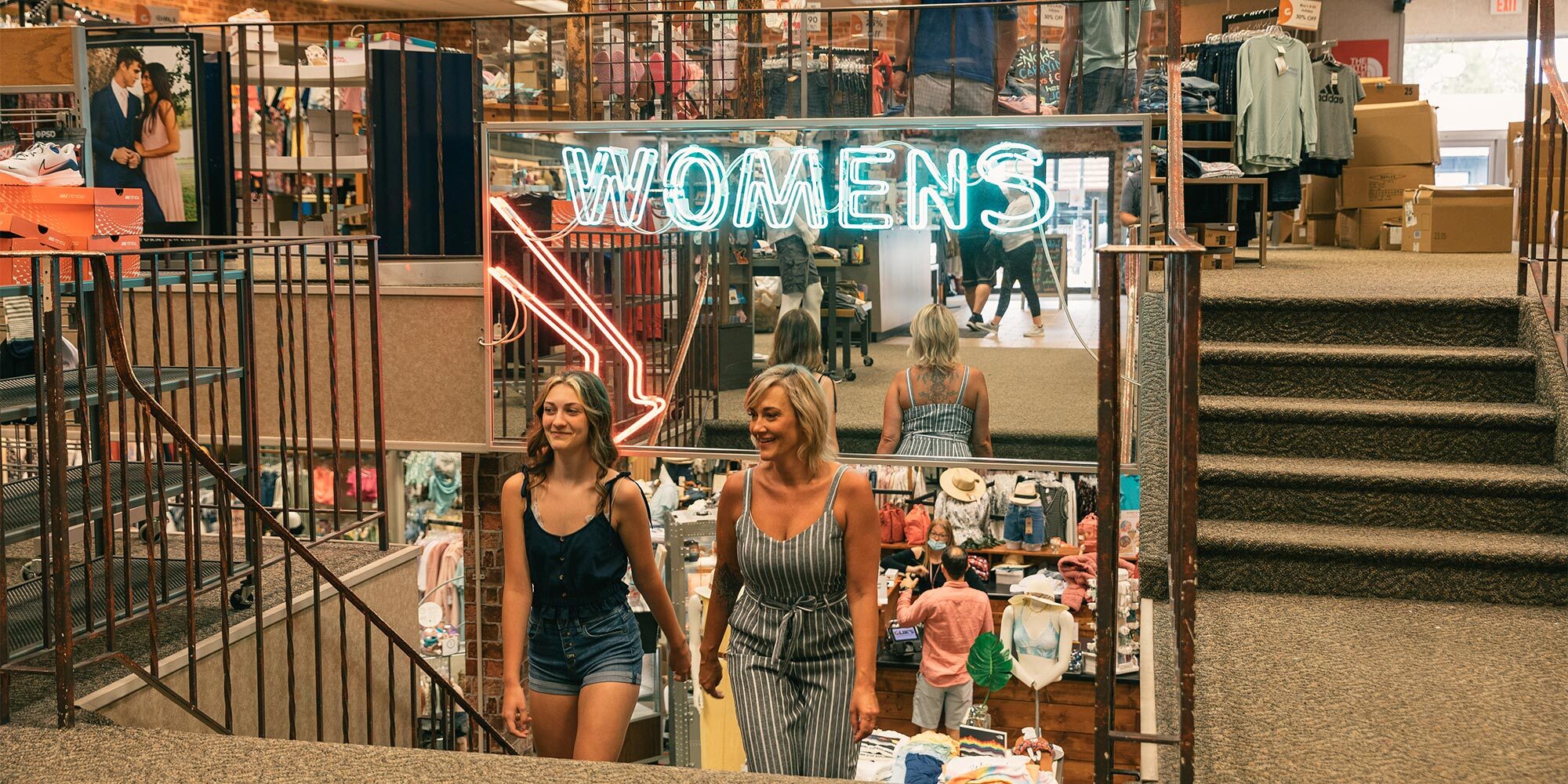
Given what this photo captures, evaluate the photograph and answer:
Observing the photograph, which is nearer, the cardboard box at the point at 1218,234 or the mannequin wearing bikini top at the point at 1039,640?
the cardboard box at the point at 1218,234

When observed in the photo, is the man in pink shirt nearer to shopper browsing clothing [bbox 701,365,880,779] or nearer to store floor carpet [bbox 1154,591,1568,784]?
store floor carpet [bbox 1154,591,1568,784]

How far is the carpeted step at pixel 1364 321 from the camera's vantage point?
436 centimetres

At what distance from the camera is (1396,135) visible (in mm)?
8992

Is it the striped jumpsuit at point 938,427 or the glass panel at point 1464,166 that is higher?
the glass panel at point 1464,166

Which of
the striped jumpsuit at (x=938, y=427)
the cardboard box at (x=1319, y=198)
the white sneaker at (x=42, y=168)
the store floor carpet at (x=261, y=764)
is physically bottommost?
the store floor carpet at (x=261, y=764)

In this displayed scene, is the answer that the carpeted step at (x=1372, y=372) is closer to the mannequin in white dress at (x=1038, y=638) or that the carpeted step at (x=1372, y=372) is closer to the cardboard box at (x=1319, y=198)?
the mannequin in white dress at (x=1038, y=638)

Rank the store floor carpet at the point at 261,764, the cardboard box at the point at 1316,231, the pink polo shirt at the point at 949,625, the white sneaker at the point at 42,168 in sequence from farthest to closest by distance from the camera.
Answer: the cardboard box at the point at 1316,231 → the pink polo shirt at the point at 949,625 → the white sneaker at the point at 42,168 → the store floor carpet at the point at 261,764

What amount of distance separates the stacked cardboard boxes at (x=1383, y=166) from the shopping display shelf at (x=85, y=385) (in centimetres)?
719

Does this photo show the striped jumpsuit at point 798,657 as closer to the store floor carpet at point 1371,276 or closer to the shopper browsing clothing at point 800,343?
the store floor carpet at point 1371,276

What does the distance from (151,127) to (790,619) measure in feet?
16.8

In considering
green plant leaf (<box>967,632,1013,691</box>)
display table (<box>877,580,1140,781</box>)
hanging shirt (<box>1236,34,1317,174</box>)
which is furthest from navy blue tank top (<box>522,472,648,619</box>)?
hanging shirt (<box>1236,34,1317,174</box>)

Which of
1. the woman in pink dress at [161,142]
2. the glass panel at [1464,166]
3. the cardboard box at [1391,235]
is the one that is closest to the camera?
the woman in pink dress at [161,142]

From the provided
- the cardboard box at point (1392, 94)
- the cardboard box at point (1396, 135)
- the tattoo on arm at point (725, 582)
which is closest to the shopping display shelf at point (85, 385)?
the tattoo on arm at point (725, 582)

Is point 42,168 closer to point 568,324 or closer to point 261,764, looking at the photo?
point 261,764
